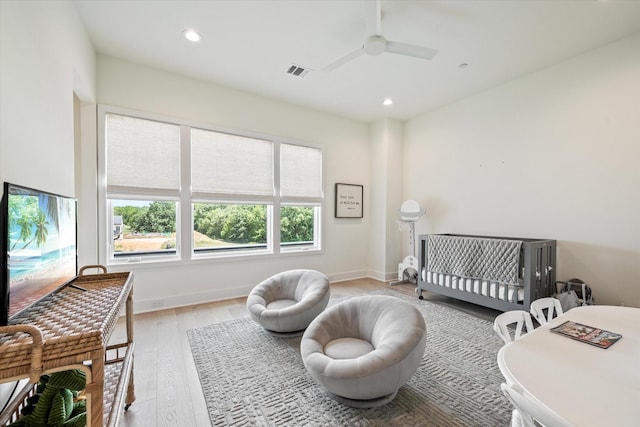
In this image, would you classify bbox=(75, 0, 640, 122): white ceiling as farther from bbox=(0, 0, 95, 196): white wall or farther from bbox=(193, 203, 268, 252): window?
bbox=(193, 203, 268, 252): window

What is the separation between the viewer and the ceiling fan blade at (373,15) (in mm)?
2117

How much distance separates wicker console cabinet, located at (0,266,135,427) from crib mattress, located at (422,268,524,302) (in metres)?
3.43

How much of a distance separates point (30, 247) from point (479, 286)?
12.5ft

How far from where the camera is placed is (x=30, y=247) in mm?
1138

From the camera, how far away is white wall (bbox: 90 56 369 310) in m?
3.21

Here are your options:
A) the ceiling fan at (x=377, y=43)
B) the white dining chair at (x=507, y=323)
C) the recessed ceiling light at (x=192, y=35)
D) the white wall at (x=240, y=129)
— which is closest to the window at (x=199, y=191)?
the white wall at (x=240, y=129)

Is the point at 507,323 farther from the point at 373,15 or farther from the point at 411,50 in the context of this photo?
the point at 373,15

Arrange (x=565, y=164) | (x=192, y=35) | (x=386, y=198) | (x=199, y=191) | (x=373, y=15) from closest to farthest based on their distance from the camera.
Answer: (x=373, y=15) < (x=192, y=35) < (x=565, y=164) < (x=199, y=191) < (x=386, y=198)

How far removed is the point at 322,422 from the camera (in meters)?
1.55

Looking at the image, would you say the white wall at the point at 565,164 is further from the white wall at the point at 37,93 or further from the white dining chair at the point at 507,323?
the white wall at the point at 37,93

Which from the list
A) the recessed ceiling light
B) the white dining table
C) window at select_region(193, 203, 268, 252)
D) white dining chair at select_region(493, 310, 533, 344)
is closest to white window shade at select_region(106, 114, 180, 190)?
window at select_region(193, 203, 268, 252)

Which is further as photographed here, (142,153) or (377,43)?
(142,153)

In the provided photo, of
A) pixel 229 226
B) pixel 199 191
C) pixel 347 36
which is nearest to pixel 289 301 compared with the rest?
pixel 229 226

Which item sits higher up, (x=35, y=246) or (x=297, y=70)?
(x=297, y=70)
